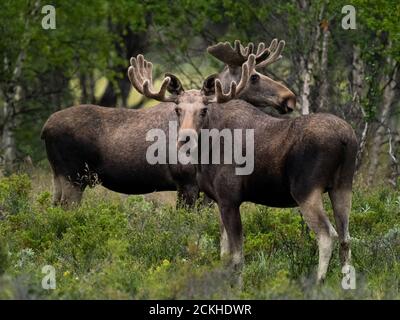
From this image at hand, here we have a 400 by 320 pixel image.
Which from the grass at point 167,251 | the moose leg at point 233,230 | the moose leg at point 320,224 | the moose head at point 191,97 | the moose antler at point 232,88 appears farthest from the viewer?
the moose antler at point 232,88

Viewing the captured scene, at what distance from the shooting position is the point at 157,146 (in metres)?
13.2

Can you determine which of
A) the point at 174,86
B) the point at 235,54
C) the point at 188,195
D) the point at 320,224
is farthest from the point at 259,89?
the point at 320,224

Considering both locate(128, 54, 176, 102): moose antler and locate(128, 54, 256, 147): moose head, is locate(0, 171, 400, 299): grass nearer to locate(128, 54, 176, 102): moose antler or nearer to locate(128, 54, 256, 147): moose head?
locate(128, 54, 256, 147): moose head

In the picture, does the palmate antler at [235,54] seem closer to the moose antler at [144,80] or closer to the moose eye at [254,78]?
the moose eye at [254,78]

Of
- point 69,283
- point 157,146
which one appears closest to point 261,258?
point 69,283

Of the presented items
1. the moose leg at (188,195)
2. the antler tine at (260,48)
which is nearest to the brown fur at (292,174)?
the moose leg at (188,195)

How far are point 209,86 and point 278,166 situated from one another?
132 cm

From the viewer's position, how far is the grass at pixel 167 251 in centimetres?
863

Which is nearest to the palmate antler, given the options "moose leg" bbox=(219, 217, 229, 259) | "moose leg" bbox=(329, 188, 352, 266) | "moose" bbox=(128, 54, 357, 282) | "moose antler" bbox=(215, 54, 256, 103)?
"moose antler" bbox=(215, 54, 256, 103)

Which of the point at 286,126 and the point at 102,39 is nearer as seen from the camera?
the point at 286,126

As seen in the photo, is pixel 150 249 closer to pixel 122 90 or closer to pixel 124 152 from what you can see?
pixel 124 152

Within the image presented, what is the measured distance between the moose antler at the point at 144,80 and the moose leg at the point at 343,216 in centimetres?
200

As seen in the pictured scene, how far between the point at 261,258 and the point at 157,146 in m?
3.12

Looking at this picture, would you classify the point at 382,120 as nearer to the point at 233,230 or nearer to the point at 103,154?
the point at 103,154
